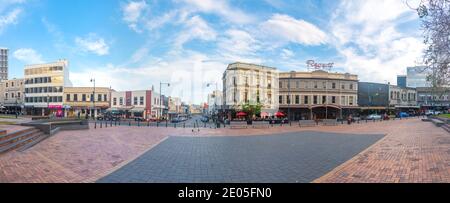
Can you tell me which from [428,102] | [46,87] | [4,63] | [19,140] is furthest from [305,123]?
[4,63]

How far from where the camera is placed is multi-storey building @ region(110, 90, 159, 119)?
53969 millimetres

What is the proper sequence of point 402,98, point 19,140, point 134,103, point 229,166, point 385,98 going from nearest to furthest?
point 229,166 < point 19,140 < point 134,103 < point 385,98 < point 402,98

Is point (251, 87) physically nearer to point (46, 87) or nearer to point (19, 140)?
point (19, 140)

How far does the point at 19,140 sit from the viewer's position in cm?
1158

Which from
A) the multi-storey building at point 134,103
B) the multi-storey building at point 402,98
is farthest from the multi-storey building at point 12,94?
the multi-storey building at point 402,98

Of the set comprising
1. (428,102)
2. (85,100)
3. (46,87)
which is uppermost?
(46,87)

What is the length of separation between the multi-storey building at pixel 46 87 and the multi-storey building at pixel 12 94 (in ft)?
13.5

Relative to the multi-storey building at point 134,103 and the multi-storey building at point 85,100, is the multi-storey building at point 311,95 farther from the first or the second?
the multi-storey building at point 85,100

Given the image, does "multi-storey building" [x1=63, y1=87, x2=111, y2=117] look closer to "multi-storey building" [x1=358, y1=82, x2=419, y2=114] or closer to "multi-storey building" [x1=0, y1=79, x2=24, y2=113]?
"multi-storey building" [x1=0, y1=79, x2=24, y2=113]

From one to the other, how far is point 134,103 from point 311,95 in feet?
131

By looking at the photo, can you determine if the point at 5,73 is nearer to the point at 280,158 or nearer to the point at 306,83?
the point at 306,83

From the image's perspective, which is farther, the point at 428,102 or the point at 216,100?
the point at 216,100
